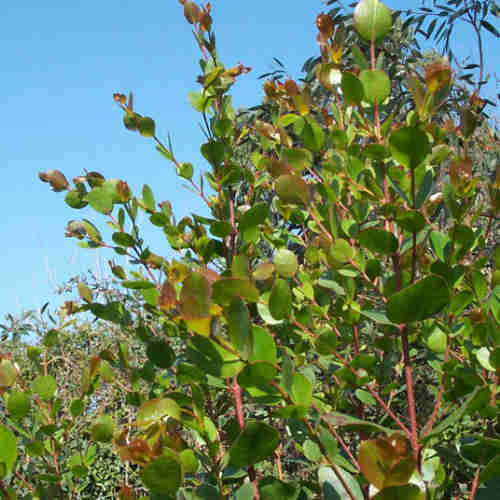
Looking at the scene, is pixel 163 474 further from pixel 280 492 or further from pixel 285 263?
pixel 285 263

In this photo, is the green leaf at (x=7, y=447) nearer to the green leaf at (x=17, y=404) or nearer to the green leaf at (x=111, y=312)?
the green leaf at (x=17, y=404)

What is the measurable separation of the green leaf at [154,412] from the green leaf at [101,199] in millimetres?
765

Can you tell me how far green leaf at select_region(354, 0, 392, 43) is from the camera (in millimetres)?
940

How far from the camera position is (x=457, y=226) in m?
0.85

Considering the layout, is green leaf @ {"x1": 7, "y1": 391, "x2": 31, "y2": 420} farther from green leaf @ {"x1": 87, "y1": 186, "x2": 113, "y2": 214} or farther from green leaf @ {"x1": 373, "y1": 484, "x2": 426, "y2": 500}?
green leaf @ {"x1": 373, "y1": 484, "x2": 426, "y2": 500}

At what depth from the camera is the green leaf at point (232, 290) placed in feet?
2.01

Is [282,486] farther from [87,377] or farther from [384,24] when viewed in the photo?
[384,24]

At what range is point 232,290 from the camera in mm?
620

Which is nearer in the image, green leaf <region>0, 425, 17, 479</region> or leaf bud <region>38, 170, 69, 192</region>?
green leaf <region>0, 425, 17, 479</region>

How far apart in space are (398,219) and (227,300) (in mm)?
332

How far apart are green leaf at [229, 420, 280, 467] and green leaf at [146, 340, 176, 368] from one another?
1.22 ft

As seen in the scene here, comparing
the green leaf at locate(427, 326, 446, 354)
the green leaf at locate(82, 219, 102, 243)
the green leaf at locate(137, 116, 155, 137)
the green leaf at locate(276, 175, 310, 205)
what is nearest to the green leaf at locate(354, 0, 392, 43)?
the green leaf at locate(276, 175, 310, 205)

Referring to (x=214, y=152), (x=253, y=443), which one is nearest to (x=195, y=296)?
(x=253, y=443)

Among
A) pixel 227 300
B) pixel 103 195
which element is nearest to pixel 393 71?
pixel 103 195
